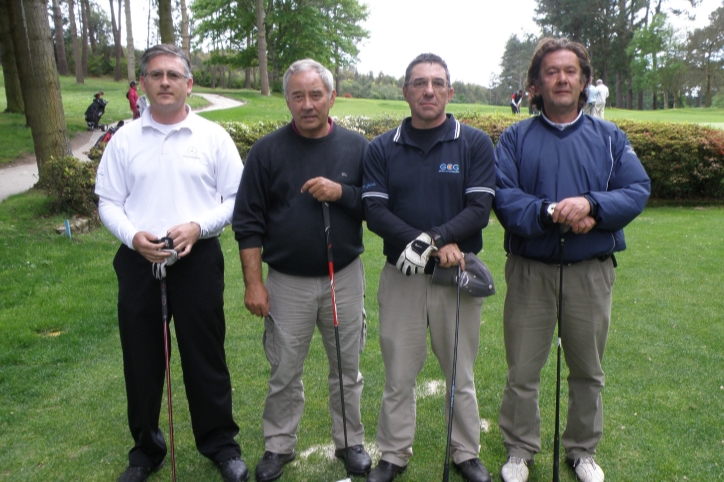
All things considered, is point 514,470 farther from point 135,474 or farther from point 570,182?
point 135,474

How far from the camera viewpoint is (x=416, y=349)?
319 cm

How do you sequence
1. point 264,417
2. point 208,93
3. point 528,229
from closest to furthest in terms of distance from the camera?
point 528,229, point 264,417, point 208,93

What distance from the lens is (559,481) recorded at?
10.4 ft

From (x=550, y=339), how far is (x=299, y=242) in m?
1.42

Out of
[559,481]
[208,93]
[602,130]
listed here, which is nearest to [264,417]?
[559,481]

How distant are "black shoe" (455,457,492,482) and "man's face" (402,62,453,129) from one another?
1.77 meters

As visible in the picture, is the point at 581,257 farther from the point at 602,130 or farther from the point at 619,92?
the point at 619,92

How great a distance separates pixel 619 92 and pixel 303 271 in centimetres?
5998

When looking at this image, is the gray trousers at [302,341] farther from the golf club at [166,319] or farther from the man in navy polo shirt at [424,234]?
the golf club at [166,319]

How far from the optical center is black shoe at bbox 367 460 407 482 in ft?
10.4

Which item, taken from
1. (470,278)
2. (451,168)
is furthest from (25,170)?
(470,278)

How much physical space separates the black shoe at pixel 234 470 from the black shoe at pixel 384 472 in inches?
26.2

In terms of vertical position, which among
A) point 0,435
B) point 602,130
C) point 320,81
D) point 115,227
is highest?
point 320,81

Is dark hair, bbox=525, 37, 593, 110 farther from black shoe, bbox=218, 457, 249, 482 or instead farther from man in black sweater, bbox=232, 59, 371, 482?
black shoe, bbox=218, 457, 249, 482
